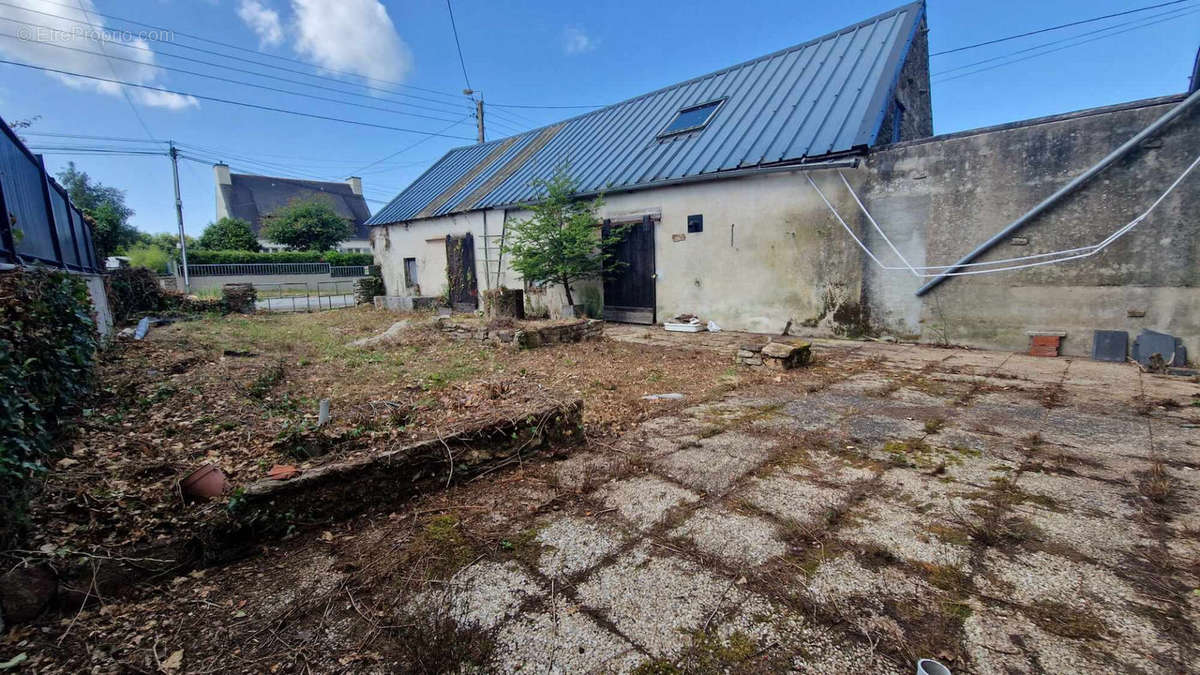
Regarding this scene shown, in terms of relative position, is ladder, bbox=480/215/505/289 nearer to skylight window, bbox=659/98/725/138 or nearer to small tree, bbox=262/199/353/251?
skylight window, bbox=659/98/725/138

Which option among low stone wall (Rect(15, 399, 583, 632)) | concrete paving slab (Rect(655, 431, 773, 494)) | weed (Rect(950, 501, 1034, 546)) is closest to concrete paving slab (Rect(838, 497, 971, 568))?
weed (Rect(950, 501, 1034, 546))

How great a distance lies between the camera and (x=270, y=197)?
35.9 metres

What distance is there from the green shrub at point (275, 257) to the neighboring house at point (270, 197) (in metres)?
4.00

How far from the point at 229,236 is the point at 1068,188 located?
32.8 metres

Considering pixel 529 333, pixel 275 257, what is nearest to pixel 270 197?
pixel 275 257

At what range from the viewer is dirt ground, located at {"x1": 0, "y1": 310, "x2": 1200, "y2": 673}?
1525mm

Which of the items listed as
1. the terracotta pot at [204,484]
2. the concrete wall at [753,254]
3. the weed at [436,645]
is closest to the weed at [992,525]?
the weed at [436,645]

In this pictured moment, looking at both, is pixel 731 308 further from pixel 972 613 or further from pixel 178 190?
pixel 178 190

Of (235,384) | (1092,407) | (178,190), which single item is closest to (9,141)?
(235,384)

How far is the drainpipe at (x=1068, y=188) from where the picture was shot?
5043 mm

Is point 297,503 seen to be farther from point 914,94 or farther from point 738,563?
point 914,94

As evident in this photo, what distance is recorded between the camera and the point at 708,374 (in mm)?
5566

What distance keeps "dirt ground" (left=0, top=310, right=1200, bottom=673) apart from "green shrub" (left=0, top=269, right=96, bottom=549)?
13.0 inches

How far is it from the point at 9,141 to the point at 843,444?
8206 millimetres
